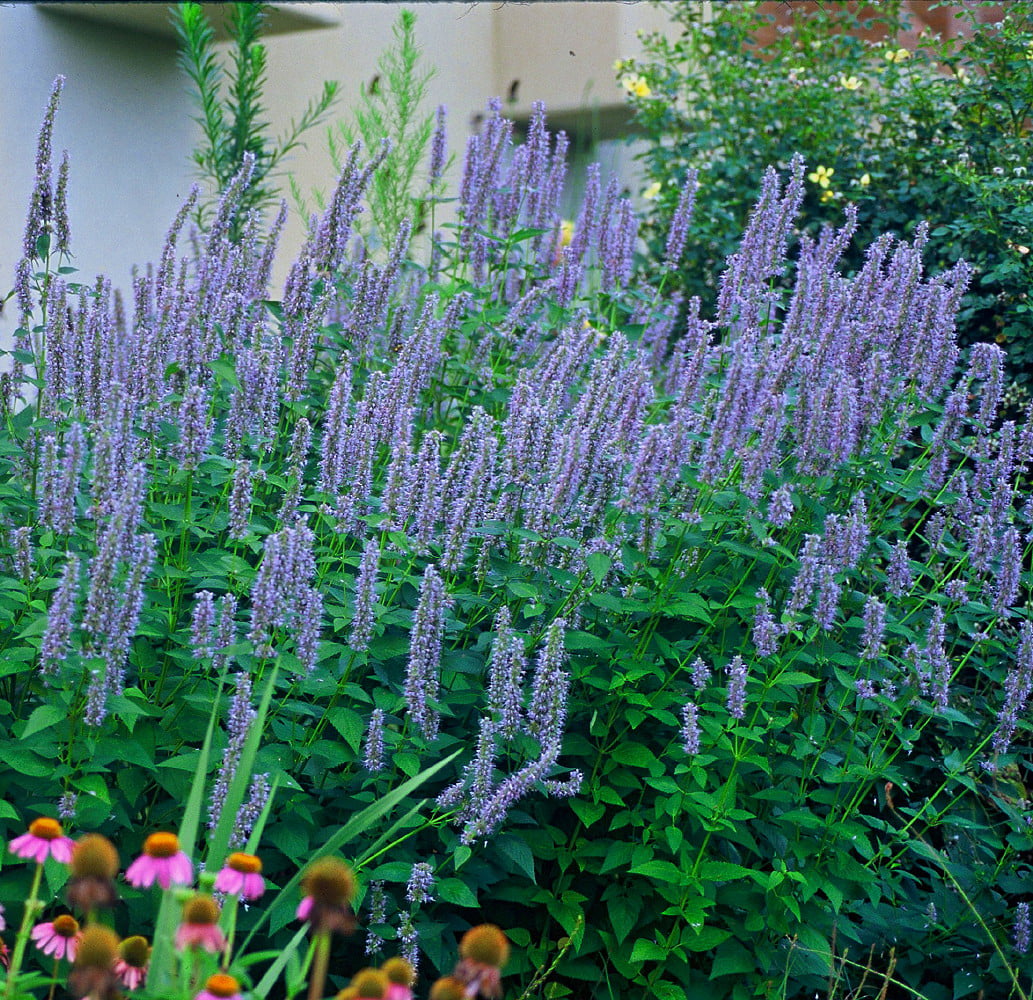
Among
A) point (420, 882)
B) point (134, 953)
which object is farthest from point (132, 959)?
point (420, 882)

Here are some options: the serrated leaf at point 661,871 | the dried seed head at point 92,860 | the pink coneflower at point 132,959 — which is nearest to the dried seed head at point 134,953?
the pink coneflower at point 132,959

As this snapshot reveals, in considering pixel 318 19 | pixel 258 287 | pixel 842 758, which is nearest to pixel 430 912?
pixel 842 758

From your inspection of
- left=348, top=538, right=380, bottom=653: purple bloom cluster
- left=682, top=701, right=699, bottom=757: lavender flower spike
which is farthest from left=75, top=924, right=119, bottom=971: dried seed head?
left=682, top=701, right=699, bottom=757: lavender flower spike

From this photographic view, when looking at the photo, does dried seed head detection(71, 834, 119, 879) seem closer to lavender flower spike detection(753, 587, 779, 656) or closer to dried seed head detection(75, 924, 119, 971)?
dried seed head detection(75, 924, 119, 971)

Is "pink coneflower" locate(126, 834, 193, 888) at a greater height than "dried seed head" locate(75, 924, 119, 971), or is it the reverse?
"dried seed head" locate(75, 924, 119, 971)

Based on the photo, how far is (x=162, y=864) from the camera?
74.0 inches

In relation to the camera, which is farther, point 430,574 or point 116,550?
point 430,574

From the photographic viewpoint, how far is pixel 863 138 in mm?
6996

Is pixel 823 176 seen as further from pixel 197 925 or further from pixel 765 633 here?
pixel 197 925

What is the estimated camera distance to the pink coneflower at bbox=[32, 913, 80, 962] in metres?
2.12

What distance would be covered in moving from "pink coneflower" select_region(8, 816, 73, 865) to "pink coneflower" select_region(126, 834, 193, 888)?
0.23m

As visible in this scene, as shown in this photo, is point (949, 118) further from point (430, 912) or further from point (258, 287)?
point (430, 912)

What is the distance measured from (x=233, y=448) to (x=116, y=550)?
915 millimetres

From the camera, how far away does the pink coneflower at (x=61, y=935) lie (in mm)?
2117
